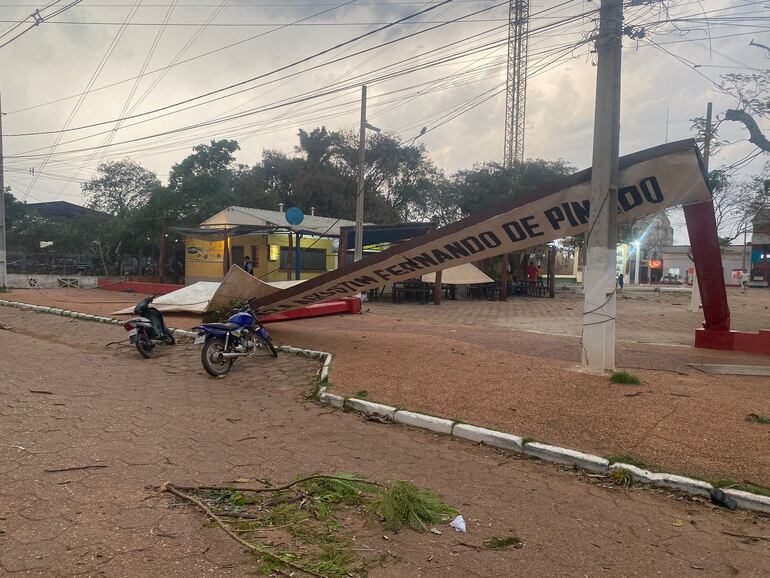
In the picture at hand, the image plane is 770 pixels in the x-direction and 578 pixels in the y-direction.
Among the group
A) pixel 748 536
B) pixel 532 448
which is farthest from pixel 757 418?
pixel 532 448

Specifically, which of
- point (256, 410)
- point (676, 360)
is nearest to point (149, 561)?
point (256, 410)

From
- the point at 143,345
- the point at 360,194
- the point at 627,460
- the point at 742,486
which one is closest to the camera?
the point at 742,486

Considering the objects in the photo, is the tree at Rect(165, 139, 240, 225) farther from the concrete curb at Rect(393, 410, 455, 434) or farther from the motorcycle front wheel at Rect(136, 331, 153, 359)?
the concrete curb at Rect(393, 410, 455, 434)

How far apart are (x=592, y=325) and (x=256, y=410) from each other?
4.40m

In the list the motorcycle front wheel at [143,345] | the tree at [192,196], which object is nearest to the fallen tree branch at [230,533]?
the motorcycle front wheel at [143,345]

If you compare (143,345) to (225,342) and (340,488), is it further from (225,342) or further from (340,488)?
(340,488)

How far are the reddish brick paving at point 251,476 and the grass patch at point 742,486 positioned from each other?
0.75 ft

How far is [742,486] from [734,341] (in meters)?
6.65

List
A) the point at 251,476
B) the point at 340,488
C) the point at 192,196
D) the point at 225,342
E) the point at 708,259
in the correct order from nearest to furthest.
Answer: the point at 340,488
the point at 251,476
the point at 225,342
the point at 708,259
the point at 192,196

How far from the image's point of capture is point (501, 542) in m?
3.07

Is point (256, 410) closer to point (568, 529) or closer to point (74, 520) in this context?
point (74, 520)

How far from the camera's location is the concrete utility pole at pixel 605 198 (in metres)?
6.64

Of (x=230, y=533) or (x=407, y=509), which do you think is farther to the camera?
(x=407, y=509)

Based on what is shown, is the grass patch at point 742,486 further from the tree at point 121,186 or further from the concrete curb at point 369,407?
the tree at point 121,186
